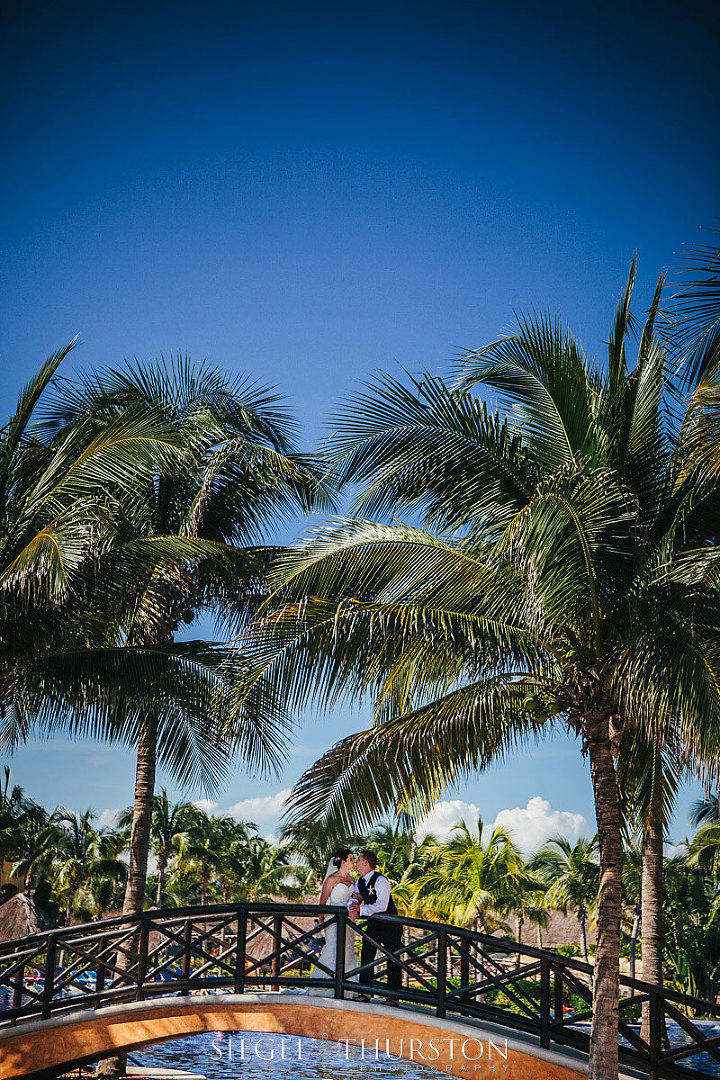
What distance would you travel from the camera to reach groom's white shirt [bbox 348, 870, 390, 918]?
38.1 ft

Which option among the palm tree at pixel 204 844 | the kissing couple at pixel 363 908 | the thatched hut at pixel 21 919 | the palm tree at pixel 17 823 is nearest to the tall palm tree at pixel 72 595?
the kissing couple at pixel 363 908

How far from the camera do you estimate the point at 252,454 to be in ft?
53.6

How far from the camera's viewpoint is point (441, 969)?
419 inches

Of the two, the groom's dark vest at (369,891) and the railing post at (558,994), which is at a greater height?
the groom's dark vest at (369,891)

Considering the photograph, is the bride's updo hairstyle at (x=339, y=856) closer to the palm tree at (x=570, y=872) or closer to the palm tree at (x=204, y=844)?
the palm tree at (x=570, y=872)

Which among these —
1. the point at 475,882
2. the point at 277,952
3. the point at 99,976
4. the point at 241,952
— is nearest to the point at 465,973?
the point at 277,952

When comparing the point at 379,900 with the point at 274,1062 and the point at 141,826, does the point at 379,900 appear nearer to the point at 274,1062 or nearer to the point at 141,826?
the point at 141,826

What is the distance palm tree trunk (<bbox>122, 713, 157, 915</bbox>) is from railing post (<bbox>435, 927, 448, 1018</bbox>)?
614 centimetres

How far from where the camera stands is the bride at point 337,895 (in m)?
11.8

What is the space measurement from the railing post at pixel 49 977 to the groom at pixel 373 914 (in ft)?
12.8

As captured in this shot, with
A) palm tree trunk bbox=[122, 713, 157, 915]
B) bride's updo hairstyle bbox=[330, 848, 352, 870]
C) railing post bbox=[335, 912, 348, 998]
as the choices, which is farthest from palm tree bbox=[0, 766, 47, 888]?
railing post bbox=[335, 912, 348, 998]

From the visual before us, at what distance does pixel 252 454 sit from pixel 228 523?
55.0 inches

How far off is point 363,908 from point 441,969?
1381mm

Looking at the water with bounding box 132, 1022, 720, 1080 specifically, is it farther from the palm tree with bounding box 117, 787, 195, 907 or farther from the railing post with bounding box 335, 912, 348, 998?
the palm tree with bounding box 117, 787, 195, 907
